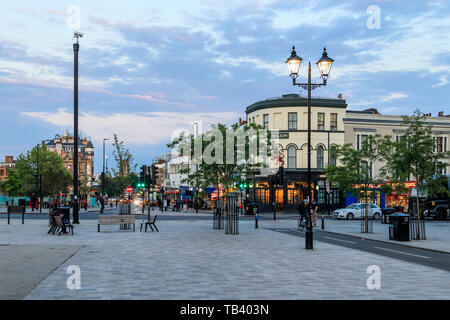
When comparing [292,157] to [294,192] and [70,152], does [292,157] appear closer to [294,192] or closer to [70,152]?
[294,192]

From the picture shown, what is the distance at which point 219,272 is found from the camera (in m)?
11.2

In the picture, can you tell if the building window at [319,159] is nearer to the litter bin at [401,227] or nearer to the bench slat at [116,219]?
the bench slat at [116,219]

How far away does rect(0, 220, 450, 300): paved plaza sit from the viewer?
8.77 meters

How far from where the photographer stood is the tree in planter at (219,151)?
1042 inches

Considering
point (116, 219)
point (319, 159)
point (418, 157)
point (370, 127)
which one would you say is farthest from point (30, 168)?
point (418, 157)

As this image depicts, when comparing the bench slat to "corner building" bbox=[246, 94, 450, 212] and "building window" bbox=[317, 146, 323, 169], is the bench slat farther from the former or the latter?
"building window" bbox=[317, 146, 323, 169]

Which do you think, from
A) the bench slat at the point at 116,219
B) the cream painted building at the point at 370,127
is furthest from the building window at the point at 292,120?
the bench slat at the point at 116,219

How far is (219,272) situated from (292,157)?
4378 centimetres

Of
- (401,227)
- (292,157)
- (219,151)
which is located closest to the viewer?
(401,227)

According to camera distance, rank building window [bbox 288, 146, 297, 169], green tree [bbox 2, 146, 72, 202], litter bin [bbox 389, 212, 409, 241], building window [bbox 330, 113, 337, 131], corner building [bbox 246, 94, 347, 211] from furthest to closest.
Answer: green tree [bbox 2, 146, 72, 202] → building window [bbox 330, 113, 337, 131] → building window [bbox 288, 146, 297, 169] → corner building [bbox 246, 94, 347, 211] → litter bin [bbox 389, 212, 409, 241]

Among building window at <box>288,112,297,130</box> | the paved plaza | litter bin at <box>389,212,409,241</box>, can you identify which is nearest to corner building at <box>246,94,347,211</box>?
building window at <box>288,112,297,130</box>

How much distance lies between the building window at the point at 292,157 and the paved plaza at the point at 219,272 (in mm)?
36478

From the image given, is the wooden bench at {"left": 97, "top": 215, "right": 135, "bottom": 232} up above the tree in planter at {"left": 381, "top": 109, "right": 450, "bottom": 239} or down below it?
below

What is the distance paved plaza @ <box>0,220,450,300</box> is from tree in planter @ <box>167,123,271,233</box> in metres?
9.17
